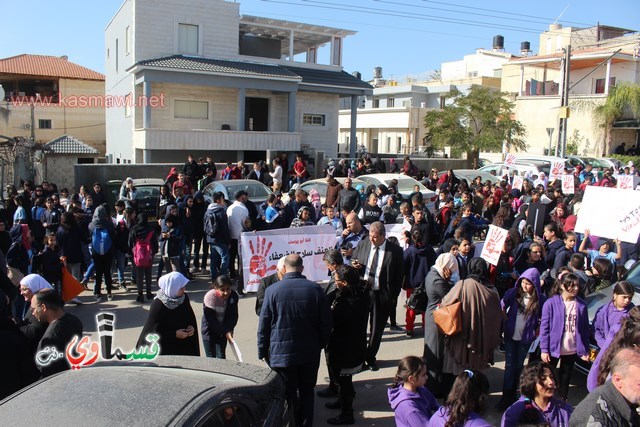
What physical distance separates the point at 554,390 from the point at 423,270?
4.28 meters

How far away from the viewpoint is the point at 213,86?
27.5m

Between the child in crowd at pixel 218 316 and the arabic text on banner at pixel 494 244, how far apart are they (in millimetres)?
3930

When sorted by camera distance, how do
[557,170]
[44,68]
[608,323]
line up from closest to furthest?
1. [608,323]
2. [557,170]
3. [44,68]

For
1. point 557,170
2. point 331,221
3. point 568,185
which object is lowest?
point 331,221

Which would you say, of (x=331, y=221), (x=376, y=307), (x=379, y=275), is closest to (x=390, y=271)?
(x=379, y=275)

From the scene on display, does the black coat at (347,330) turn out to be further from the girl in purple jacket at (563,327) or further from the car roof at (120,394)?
the girl in purple jacket at (563,327)

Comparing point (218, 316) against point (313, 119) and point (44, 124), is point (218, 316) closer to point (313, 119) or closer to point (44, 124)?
point (313, 119)

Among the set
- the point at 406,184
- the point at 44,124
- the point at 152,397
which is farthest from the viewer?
the point at 44,124

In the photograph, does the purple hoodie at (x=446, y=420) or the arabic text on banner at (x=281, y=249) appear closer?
the purple hoodie at (x=446, y=420)

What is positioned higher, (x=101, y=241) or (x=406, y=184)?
(x=406, y=184)

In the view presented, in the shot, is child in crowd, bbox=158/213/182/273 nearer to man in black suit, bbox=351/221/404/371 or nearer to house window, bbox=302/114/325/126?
man in black suit, bbox=351/221/404/371

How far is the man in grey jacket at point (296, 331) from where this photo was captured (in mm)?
5371

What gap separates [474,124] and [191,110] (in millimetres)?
16029

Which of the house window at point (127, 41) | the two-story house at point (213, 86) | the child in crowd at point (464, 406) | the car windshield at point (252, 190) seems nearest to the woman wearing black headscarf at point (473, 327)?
the child in crowd at point (464, 406)
